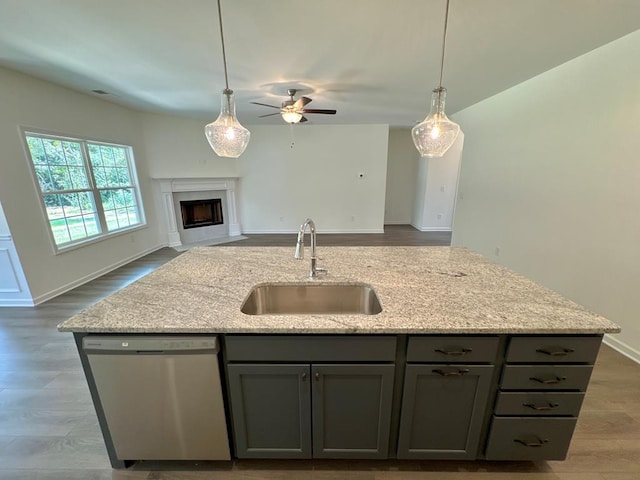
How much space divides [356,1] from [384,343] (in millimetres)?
2139

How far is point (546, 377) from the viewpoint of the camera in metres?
1.23

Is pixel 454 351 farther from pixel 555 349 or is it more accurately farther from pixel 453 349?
pixel 555 349

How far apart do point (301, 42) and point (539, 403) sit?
2.99m

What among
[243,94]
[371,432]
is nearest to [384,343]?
[371,432]

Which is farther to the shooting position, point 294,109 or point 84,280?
point 84,280

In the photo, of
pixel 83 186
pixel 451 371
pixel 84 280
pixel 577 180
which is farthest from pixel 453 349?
pixel 83 186

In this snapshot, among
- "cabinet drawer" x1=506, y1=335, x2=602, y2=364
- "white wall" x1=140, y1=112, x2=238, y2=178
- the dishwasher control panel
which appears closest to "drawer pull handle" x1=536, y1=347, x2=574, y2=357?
"cabinet drawer" x1=506, y1=335, x2=602, y2=364

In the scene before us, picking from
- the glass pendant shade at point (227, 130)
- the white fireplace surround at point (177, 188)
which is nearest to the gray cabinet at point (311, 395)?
the glass pendant shade at point (227, 130)

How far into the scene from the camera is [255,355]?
122 centimetres

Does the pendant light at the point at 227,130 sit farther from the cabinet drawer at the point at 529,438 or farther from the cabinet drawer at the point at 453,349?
the cabinet drawer at the point at 529,438

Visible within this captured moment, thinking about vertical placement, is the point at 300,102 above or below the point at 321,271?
above

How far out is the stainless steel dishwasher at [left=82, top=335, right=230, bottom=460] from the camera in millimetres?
1183

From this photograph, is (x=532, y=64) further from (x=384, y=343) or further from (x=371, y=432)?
(x=371, y=432)

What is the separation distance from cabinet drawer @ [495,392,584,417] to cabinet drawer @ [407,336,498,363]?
0.86ft
